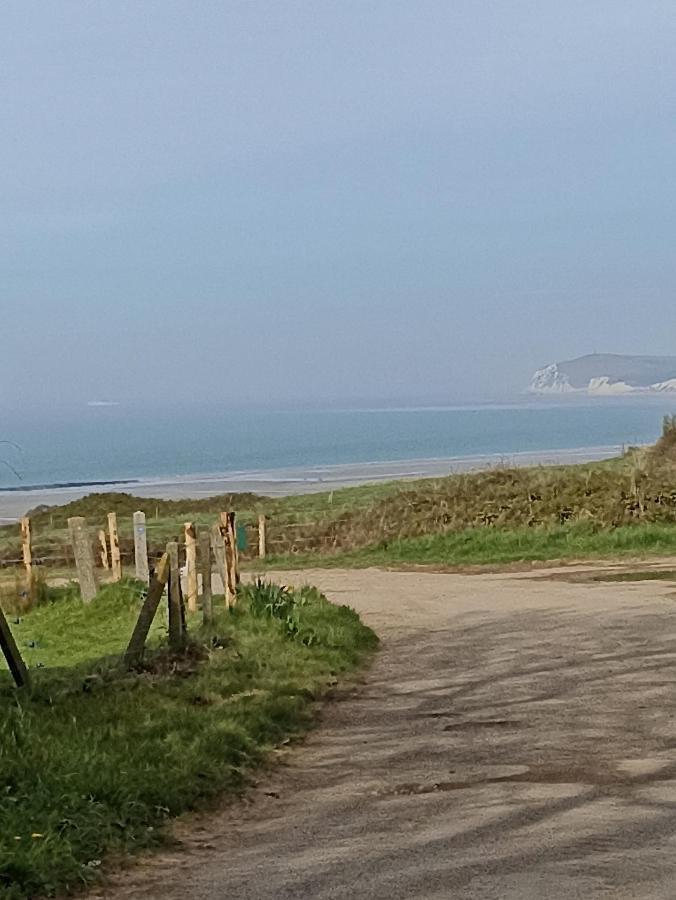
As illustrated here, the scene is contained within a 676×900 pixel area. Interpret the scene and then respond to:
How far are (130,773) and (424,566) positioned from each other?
18.4m

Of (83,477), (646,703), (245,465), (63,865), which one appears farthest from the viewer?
(245,465)

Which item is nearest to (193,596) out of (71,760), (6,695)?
(6,695)

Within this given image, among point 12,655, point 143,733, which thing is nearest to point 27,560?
point 12,655

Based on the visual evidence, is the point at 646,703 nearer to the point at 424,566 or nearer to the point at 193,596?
the point at 193,596

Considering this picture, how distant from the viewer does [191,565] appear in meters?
15.1

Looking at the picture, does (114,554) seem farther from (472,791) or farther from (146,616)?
(472,791)

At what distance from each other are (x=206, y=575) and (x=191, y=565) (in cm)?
146

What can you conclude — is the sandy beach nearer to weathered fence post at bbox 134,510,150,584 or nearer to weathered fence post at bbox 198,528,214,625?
weathered fence post at bbox 134,510,150,584

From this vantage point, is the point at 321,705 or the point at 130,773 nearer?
the point at 130,773

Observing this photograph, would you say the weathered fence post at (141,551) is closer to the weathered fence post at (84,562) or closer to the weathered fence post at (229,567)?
the weathered fence post at (84,562)

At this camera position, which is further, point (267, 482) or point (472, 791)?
point (267, 482)

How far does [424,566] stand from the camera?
2558 cm

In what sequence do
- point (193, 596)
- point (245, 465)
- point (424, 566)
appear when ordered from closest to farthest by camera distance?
point (193, 596), point (424, 566), point (245, 465)

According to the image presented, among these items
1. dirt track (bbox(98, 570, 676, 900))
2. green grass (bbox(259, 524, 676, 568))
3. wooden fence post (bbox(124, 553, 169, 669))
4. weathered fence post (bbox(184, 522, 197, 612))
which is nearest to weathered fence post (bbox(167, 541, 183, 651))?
wooden fence post (bbox(124, 553, 169, 669))
